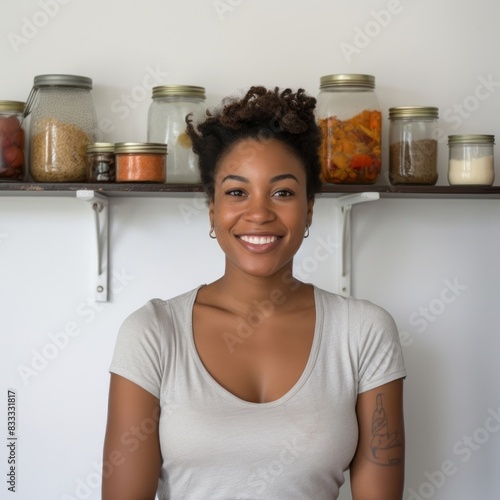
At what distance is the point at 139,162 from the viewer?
4.31ft

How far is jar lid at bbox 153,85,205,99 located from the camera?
4.53ft

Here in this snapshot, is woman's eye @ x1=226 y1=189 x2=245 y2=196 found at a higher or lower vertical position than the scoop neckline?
higher

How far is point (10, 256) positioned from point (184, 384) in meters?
0.46

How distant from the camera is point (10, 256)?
1.46m

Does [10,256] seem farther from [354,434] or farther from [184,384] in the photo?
[354,434]

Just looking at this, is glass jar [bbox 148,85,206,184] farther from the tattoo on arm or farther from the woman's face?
the tattoo on arm

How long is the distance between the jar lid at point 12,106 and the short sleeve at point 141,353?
0.39 m

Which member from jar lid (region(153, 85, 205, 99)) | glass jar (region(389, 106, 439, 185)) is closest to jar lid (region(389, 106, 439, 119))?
glass jar (region(389, 106, 439, 185))
